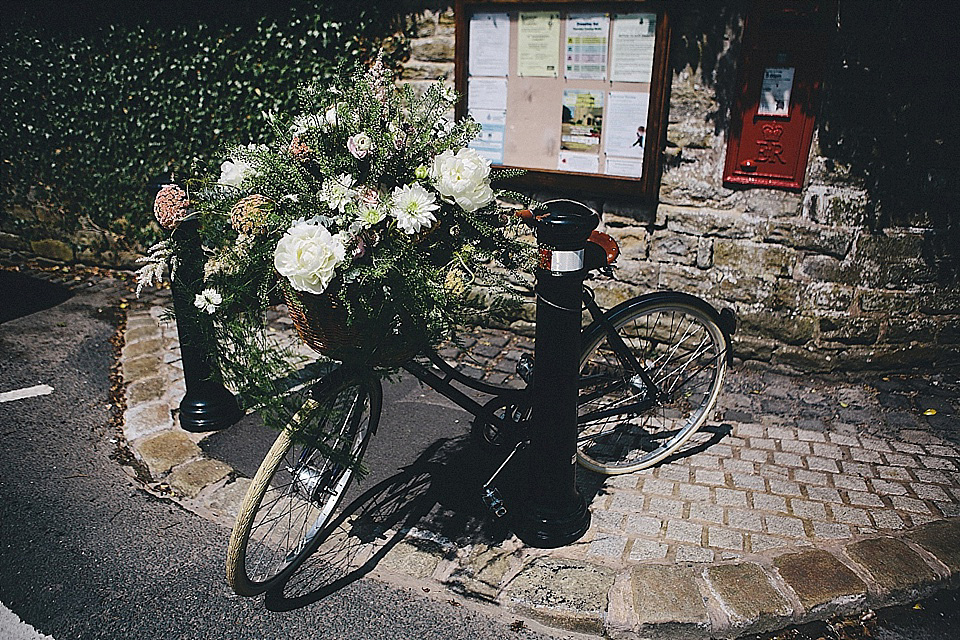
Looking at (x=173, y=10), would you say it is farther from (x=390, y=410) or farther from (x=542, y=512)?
(x=542, y=512)

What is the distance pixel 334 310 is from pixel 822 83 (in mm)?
3529

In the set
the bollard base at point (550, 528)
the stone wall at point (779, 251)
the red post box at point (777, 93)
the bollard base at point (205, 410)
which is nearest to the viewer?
the bollard base at point (550, 528)

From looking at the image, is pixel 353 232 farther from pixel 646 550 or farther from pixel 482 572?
pixel 646 550

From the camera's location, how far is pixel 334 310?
245 centimetres

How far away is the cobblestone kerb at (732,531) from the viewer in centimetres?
287

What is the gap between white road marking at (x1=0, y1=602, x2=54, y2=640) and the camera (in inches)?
108

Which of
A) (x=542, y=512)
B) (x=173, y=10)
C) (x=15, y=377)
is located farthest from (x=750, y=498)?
(x=173, y=10)

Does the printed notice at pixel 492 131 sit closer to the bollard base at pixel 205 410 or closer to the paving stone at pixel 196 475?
the bollard base at pixel 205 410

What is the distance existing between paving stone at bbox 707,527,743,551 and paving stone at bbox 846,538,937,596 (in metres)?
0.46

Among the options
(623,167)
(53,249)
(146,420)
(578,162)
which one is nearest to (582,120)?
(578,162)

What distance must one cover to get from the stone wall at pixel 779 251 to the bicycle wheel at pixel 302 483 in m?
2.68

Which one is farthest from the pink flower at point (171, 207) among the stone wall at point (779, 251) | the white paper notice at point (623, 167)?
the stone wall at point (779, 251)

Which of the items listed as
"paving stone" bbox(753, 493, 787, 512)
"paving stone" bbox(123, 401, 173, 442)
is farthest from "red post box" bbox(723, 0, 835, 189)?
"paving stone" bbox(123, 401, 173, 442)

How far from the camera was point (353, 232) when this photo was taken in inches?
94.8
